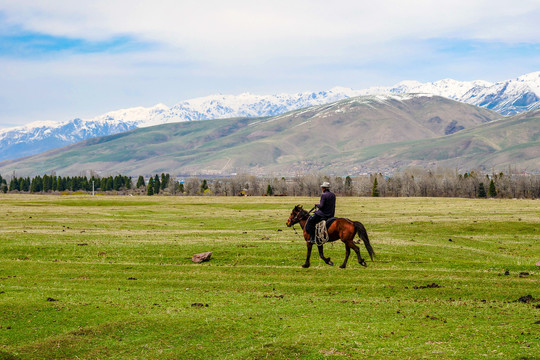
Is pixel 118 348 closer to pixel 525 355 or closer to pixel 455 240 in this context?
pixel 525 355

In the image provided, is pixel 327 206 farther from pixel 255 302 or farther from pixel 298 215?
pixel 255 302

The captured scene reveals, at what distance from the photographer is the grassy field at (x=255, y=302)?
1827cm

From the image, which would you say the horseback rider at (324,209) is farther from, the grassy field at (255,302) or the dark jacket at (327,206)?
the grassy field at (255,302)

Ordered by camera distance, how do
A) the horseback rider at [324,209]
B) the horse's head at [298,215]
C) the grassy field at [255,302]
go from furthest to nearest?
1. the horse's head at [298,215]
2. the horseback rider at [324,209]
3. the grassy field at [255,302]

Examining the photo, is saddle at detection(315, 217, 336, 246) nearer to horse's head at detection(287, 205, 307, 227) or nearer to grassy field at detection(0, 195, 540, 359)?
horse's head at detection(287, 205, 307, 227)

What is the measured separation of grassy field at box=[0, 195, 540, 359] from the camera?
59.9 ft

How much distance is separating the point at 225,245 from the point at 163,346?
77.2ft

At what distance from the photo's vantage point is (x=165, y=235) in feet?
168

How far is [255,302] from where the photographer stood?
81.9ft

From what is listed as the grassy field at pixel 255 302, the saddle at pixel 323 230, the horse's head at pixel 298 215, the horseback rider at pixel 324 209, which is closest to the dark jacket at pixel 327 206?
the horseback rider at pixel 324 209

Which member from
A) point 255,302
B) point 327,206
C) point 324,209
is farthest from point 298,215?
point 255,302

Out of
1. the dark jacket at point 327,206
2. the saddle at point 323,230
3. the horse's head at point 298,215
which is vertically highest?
the dark jacket at point 327,206

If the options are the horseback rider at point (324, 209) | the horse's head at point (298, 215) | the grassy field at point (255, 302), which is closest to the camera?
the grassy field at point (255, 302)

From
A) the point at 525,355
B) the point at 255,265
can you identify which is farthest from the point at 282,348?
the point at 255,265
